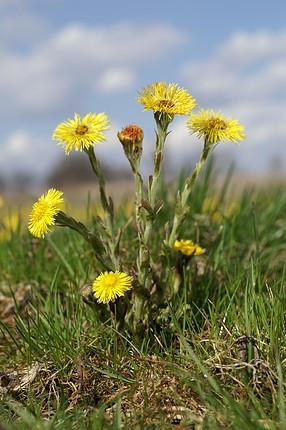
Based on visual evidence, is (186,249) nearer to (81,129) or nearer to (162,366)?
(162,366)

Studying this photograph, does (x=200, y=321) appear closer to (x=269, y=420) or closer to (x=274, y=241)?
(x=269, y=420)

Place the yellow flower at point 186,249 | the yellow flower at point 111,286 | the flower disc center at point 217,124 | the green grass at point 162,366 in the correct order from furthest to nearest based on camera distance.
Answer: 1. the yellow flower at point 186,249
2. the flower disc center at point 217,124
3. the yellow flower at point 111,286
4. the green grass at point 162,366

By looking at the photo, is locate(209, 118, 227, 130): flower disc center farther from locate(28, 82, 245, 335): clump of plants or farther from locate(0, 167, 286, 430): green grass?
locate(0, 167, 286, 430): green grass

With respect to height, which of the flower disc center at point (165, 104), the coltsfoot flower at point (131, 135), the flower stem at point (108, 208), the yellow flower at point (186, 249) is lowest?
the yellow flower at point (186, 249)

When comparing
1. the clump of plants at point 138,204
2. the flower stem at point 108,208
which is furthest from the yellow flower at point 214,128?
the flower stem at point 108,208

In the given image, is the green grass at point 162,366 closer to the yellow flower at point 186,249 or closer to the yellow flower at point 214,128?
the yellow flower at point 186,249

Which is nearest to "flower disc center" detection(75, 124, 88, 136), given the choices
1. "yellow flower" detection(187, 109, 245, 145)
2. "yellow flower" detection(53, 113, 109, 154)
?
"yellow flower" detection(53, 113, 109, 154)

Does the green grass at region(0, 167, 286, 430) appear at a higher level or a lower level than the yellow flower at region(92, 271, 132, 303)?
lower
